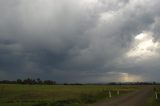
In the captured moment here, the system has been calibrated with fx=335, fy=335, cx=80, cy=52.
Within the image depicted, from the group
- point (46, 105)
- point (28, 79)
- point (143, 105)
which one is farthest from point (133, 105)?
point (28, 79)

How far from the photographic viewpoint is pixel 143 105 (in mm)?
34219

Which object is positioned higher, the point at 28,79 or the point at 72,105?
the point at 28,79

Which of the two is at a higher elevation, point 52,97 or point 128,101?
point 52,97

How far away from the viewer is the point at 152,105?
34.2 metres

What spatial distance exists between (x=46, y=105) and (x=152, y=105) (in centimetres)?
1121

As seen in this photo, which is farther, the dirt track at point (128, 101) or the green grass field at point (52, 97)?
the green grass field at point (52, 97)

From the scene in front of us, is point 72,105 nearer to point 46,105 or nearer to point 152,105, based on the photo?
point 46,105

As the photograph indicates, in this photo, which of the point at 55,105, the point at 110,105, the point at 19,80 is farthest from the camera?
the point at 19,80

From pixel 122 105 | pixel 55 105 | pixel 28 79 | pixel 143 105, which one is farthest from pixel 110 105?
pixel 28 79

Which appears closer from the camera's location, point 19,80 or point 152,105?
point 152,105

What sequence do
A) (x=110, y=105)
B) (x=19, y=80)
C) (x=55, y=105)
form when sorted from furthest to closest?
(x=19, y=80) → (x=55, y=105) → (x=110, y=105)

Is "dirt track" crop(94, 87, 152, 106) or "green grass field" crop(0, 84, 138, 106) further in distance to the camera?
"green grass field" crop(0, 84, 138, 106)

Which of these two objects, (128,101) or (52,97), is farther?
(52,97)

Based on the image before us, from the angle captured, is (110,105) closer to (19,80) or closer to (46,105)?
(46,105)
